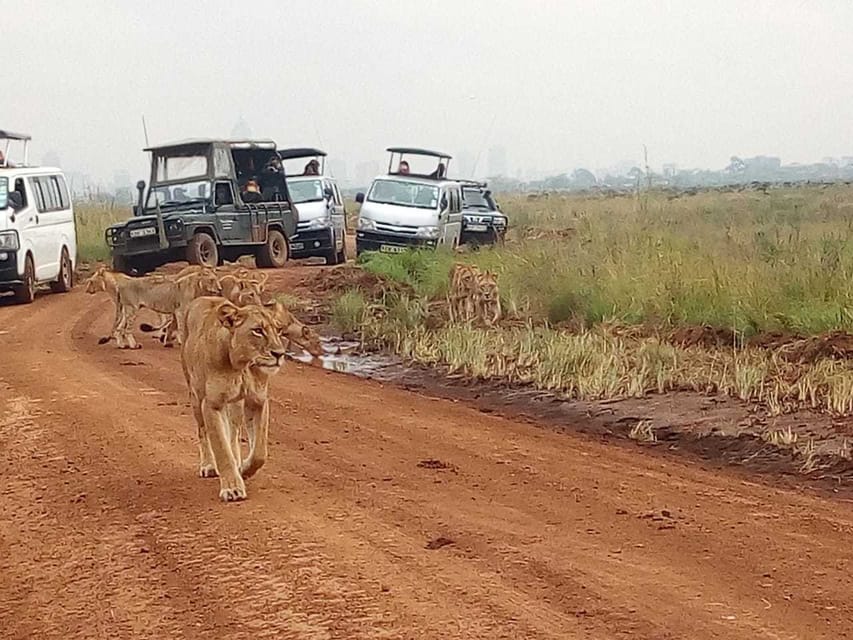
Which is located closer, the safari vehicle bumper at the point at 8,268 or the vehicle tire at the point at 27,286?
the safari vehicle bumper at the point at 8,268

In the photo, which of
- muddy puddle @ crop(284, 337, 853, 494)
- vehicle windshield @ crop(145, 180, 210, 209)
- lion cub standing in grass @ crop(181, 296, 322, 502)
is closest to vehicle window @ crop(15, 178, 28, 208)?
vehicle windshield @ crop(145, 180, 210, 209)

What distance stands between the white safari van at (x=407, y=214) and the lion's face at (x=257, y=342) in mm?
17799

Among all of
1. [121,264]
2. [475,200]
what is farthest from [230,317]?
[475,200]

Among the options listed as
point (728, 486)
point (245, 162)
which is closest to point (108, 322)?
point (245, 162)

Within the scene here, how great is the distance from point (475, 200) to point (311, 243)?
5.74 metres

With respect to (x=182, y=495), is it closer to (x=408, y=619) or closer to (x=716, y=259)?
(x=408, y=619)

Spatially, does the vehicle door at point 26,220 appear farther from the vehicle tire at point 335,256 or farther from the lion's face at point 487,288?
the vehicle tire at point 335,256

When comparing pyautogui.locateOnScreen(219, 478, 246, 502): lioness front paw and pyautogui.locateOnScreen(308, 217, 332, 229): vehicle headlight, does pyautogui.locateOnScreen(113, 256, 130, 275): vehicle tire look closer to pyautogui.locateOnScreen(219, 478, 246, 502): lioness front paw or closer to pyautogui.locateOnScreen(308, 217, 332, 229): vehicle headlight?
pyautogui.locateOnScreen(308, 217, 332, 229): vehicle headlight

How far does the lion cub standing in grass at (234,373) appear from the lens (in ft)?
22.5

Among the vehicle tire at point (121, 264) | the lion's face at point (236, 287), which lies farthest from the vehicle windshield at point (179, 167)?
the lion's face at point (236, 287)

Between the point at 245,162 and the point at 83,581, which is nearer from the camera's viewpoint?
the point at 83,581

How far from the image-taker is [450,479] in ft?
25.0

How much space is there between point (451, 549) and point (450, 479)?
1.58 meters

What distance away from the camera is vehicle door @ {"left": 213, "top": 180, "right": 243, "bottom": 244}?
23.4 m
